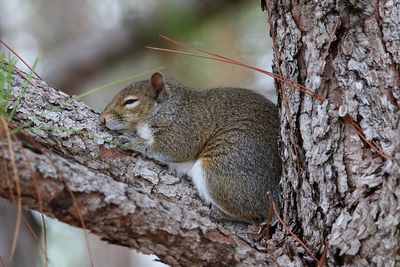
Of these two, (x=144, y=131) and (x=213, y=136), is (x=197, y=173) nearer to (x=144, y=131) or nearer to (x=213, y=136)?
(x=213, y=136)

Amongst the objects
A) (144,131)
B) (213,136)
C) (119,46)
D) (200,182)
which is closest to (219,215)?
(200,182)

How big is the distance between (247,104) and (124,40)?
1.68 m

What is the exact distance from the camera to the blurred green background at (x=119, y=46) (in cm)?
446

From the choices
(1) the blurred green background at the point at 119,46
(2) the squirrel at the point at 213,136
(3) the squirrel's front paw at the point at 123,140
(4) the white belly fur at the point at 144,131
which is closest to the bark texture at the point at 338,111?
(2) the squirrel at the point at 213,136

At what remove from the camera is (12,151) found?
1.71 meters

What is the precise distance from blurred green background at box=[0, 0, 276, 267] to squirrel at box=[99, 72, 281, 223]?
76 cm

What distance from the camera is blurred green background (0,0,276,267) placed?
4457 mm

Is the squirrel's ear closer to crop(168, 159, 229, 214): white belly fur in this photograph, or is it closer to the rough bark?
crop(168, 159, 229, 214): white belly fur

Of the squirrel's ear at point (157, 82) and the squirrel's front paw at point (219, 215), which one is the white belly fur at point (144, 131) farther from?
the squirrel's front paw at point (219, 215)

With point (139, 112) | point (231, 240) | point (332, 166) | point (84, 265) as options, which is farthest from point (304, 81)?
point (84, 265)

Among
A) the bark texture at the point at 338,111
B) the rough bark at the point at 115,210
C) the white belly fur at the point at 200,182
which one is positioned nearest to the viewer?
the rough bark at the point at 115,210

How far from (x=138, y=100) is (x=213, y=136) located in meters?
0.49

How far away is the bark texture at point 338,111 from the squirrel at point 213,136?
488 mm

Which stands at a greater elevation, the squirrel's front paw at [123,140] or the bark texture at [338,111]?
the squirrel's front paw at [123,140]
